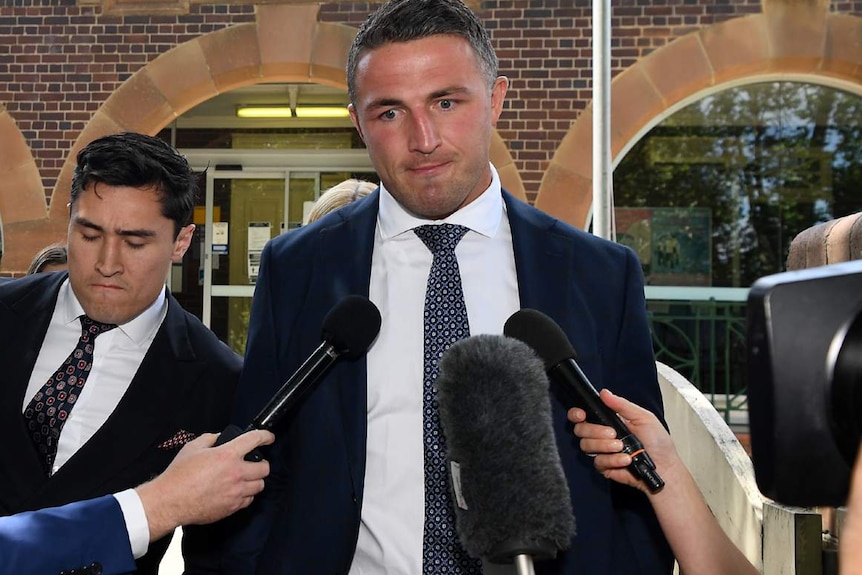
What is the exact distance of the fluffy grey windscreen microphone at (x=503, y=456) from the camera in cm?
126

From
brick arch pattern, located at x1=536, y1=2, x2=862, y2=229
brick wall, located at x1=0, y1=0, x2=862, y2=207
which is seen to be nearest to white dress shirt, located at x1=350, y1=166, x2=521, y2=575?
brick arch pattern, located at x1=536, y1=2, x2=862, y2=229

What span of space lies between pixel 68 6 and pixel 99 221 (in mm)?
7928

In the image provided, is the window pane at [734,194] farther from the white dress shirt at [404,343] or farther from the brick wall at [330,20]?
the white dress shirt at [404,343]

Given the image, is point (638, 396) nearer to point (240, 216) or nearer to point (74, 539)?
point (74, 539)

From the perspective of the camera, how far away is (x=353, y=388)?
2018 millimetres

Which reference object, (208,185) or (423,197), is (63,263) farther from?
(208,185)

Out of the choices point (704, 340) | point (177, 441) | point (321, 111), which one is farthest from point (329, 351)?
point (321, 111)

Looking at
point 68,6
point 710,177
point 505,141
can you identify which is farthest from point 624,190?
point 68,6

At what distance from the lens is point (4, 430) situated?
89.4 inches

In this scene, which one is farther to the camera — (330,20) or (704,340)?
(704,340)

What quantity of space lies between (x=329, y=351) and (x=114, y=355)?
992mm

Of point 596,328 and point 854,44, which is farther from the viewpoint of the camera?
point 854,44

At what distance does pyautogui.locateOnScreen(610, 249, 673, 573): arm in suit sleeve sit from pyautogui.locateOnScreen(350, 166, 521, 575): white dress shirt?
A: 0.25m

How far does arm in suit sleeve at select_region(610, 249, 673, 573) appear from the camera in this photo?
1996 mm
